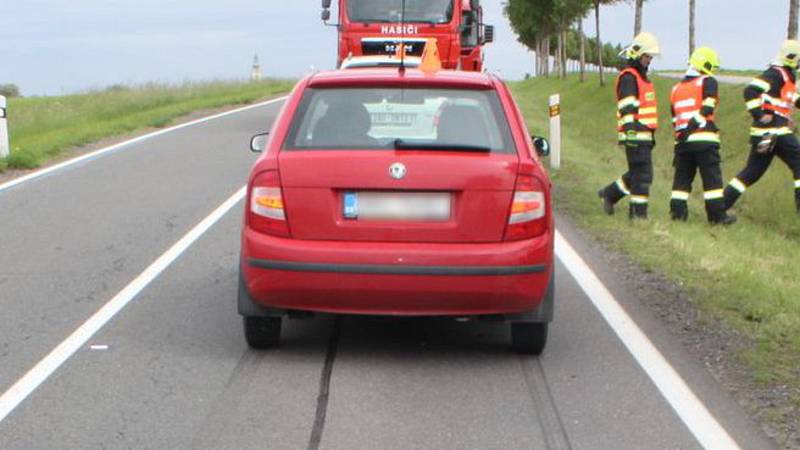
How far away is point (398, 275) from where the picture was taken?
21.6 ft

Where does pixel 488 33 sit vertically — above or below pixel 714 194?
above

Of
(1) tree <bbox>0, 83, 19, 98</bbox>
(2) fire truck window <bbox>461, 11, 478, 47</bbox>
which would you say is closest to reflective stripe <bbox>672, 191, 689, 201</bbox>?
(2) fire truck window <bbox>461, 11, 478, 47</bbox>

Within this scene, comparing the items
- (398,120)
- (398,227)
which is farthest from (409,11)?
(398,227)

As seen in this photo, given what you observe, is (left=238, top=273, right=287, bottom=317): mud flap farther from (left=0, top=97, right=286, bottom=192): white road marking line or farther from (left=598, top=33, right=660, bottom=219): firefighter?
(left=0, top=97, right=286, bottom=192): white road marking line

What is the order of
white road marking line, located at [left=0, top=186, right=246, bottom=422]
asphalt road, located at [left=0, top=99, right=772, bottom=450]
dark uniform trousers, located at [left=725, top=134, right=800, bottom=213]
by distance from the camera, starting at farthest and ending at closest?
dark uniform trousers, located at [left=725, top=134, right=800, bottom=213], white road marking line, located at [left=0, top=186, right=246, bottom=422], asphalt road, located at [left=0, top=99, right=772, bottom=450]

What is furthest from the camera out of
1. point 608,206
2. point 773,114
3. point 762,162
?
point 762,162

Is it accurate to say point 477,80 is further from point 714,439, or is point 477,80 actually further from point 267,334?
point 714,439

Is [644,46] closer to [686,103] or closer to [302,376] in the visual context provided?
[686,103]

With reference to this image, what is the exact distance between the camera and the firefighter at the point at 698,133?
1216cm

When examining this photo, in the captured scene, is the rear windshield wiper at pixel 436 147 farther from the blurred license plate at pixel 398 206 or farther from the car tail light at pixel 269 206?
the car tail light at pixel 269 206

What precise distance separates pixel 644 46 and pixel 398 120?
18.5 feet

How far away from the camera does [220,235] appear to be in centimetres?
1146

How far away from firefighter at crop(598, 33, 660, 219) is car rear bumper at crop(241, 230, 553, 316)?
577cm

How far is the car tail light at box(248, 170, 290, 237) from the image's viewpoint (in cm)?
673
